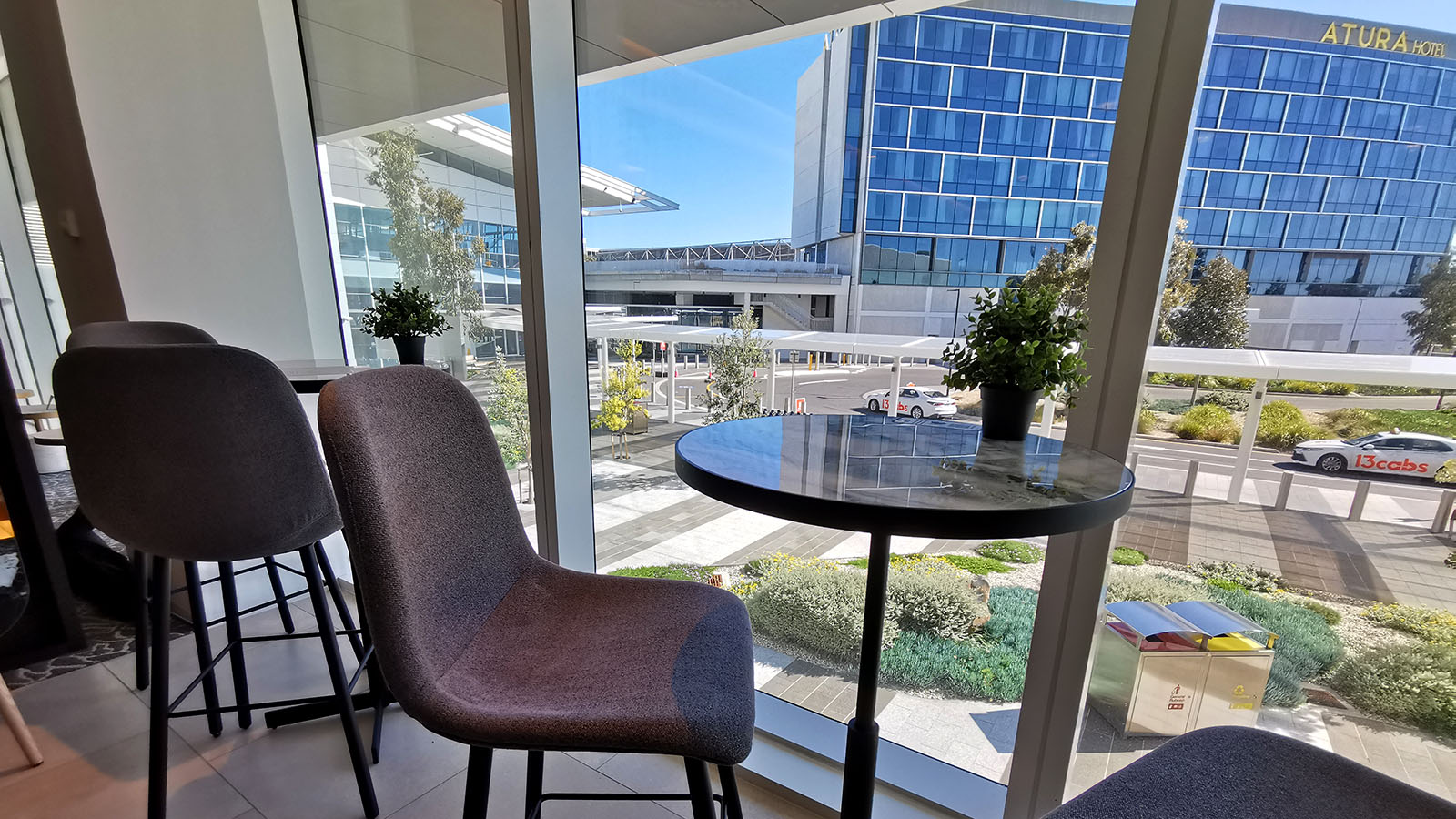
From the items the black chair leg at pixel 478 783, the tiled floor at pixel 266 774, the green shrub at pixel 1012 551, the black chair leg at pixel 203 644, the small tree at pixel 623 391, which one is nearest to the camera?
the black chair leg at pixel 478 783

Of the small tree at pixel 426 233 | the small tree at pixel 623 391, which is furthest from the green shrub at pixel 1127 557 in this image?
the small tree at pixel 426 233

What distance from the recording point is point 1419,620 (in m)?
0.97

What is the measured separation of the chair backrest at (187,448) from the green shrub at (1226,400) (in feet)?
6.17

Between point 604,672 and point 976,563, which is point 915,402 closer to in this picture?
point 976,563

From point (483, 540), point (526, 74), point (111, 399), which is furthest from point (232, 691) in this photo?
point (526, 74)

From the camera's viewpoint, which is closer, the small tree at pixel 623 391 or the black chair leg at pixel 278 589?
the black chair leg at pixel 278 589

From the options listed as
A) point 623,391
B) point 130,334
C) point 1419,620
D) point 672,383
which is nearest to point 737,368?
point 672,383

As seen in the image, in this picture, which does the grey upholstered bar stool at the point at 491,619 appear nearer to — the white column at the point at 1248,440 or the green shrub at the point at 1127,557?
the green shrub at the point at 1127,557

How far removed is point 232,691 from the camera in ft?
6.40

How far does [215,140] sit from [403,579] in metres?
2.58

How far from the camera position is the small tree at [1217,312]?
3.48 feet

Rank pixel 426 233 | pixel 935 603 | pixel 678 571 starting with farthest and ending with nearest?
pixel 426 233 → pixel 678 571 → pixel 935 603

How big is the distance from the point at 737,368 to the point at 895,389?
505mm

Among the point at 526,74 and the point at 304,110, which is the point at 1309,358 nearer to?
the point at 526,74
